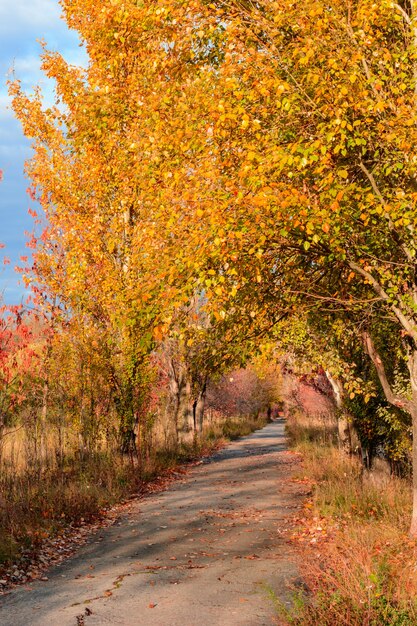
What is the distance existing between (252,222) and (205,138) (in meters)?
1.35

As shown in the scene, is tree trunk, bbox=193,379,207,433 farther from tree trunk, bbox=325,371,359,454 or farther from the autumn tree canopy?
the autumn tree canopy

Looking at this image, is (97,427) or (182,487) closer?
(97,427)

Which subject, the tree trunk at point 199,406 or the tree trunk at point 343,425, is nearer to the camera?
the tree trunk at point 343,425

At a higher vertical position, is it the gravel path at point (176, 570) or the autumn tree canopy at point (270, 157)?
the autumn tree canopy at point (270, 157)

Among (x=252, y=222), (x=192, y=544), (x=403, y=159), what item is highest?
(x=403, y=159)

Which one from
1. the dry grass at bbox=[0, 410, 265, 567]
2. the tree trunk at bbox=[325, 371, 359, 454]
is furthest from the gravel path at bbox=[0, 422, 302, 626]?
the tree trunk at bbox=[325, 371, 359, 454]

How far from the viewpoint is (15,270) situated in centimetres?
1588

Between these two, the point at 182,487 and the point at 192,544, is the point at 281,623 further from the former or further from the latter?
the point at 182,487

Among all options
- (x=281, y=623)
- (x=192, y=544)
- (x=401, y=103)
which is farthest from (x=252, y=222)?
(x=192, y=544)

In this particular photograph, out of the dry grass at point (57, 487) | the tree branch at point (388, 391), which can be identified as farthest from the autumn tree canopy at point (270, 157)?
the dry grass at point (57, 487)

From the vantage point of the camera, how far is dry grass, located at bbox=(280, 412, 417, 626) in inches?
213

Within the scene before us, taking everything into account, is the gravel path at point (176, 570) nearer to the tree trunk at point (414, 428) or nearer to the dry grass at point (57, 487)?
the dry grass at point (57, 487)

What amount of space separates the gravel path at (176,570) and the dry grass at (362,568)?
1.76 ft

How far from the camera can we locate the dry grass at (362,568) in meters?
5.41
